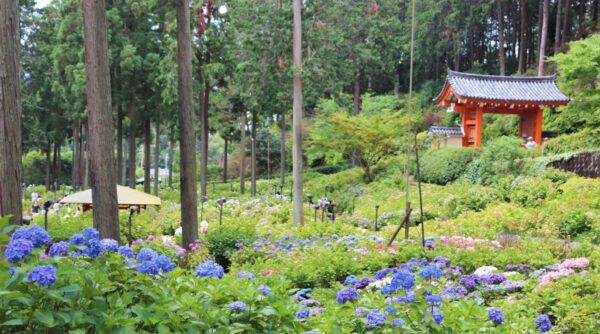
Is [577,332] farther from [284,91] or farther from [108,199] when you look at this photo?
[284,91]

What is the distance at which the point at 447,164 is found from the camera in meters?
18.0

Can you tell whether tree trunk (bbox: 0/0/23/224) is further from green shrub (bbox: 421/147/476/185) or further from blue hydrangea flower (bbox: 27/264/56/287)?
green shrub (bbox: 421/147/476/185)

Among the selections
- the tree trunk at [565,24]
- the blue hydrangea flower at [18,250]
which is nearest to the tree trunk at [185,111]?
the blue hydrangea flower at [18,250]

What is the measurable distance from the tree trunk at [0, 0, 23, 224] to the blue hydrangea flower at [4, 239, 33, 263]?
6.53ft

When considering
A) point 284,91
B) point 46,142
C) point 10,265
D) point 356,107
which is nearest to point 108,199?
point 10,265

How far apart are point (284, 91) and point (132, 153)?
6.47m

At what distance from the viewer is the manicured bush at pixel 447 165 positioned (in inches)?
690

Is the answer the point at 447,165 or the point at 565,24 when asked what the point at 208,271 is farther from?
the point at 565,24

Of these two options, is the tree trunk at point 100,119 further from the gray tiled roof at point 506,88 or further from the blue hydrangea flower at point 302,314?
the gray tiled roof at point 506,88

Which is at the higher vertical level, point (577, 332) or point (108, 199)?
point (108, 199)

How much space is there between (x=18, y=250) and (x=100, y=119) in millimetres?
4276

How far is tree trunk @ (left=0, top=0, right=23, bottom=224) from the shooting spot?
379 cm

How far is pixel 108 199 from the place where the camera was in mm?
6020

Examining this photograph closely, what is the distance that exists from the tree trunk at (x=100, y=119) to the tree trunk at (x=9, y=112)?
2005mm
